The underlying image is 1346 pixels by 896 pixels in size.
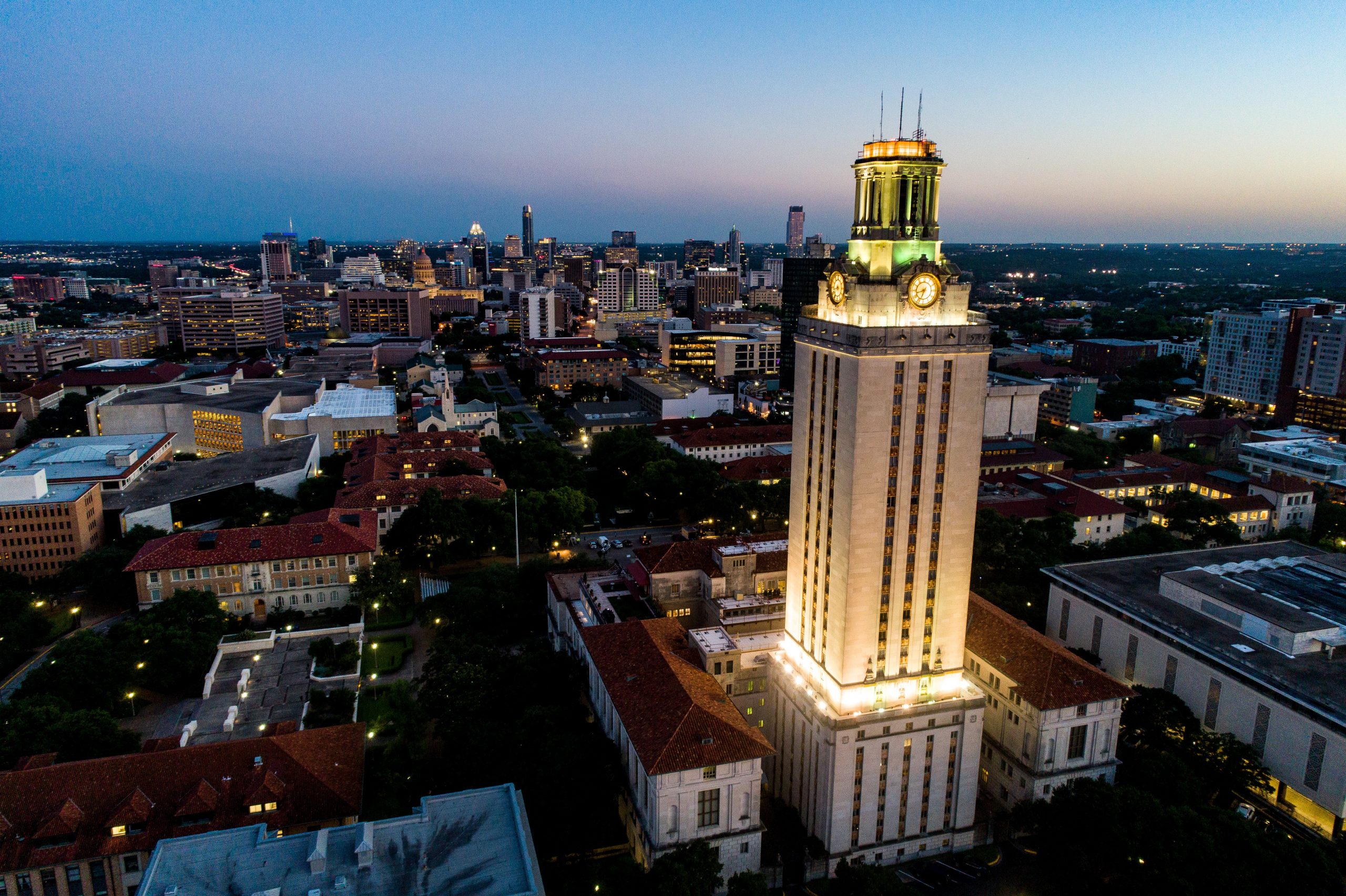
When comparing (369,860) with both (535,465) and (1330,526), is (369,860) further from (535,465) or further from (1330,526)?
(1330,526)

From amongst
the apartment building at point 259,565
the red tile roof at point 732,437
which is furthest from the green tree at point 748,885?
the red tile roof at point 732,437

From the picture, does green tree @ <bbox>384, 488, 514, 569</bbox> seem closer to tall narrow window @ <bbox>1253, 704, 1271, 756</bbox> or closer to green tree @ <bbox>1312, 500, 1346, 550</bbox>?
tall narrow window @ <bbox>1253, 704, 1271, 756</bbox>

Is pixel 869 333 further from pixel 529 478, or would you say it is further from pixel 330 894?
pixel 529 478

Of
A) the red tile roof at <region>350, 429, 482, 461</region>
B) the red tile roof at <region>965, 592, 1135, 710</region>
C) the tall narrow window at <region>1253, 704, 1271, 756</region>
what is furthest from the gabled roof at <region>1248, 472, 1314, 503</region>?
the red tile roof at <region>350, 429, 482, 461</region>

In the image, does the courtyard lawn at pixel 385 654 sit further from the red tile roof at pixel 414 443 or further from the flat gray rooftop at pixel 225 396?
the flat gray rooftop at pixel 225 396

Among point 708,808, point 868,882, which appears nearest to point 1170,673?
point 868,882

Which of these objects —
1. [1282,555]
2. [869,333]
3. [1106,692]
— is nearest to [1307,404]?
[1282,555]

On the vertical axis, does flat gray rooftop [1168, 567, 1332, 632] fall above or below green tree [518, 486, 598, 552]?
above
